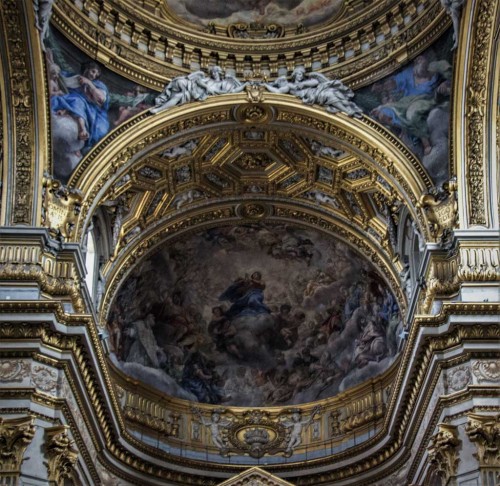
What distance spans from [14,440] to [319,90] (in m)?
9.90

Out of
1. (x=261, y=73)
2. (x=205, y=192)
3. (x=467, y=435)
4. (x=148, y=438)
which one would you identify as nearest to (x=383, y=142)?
(x=261, y=73)

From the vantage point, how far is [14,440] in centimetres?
1891

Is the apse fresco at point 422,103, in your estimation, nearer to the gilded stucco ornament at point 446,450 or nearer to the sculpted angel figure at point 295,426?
the gilded stucco ornament at point 446,450

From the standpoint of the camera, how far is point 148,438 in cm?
2634

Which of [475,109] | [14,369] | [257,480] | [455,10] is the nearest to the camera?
[14,369]

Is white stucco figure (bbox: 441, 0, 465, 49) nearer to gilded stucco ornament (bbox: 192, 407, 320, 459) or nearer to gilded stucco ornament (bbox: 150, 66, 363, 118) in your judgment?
gilded stucco ornament (bbox: 150, 66, 363, 118)

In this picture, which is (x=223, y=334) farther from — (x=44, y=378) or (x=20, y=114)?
(x=44, y=378)

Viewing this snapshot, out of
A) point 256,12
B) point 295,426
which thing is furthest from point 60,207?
point 295,426

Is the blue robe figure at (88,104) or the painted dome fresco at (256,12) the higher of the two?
the painted dome fresco at (256,12)

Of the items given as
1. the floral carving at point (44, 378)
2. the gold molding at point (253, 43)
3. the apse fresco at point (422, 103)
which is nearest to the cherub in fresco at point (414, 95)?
the apse fresco at point (422, 103)

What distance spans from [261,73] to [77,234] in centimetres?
560

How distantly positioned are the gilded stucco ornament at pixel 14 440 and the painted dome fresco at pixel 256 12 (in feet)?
32.9

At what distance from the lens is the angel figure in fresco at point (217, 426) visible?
27219mm

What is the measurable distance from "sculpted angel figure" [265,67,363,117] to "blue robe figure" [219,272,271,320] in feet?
19.8
